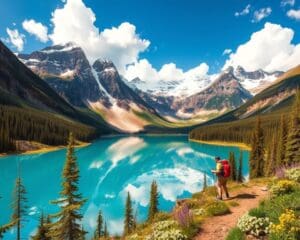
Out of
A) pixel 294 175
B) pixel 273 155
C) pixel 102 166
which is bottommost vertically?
pixel 102 166

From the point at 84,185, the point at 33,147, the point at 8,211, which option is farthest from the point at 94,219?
the point at 33,147

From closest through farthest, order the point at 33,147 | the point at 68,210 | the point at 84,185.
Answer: the point at 68,210
the point at 84,185
the point at 33,147

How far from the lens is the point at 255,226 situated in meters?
14.2

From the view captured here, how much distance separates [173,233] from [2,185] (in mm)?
85541

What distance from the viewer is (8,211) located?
2506 inches

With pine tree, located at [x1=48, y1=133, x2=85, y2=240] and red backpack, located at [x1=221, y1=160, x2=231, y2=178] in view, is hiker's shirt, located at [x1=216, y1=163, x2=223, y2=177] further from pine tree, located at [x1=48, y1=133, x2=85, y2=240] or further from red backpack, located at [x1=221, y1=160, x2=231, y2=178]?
pine tree, located at [x1=48, y1=133, x2=85, y2=240]

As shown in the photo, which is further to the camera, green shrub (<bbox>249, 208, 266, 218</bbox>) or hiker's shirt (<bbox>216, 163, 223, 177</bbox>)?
hiker's shirt (<bbox>216, 163, 223, 177</bbox>)

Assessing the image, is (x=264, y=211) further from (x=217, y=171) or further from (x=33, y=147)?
(x=33, y=147)

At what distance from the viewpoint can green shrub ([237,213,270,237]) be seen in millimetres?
14148

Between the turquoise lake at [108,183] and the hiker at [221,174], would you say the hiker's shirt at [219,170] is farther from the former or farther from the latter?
the turquoise lake at [108,183]

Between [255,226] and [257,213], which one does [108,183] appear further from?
[255,226]

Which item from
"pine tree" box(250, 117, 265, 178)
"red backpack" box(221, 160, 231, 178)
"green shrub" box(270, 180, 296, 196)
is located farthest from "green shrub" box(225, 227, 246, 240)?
"pine tree" box(250, 117, 265, 178)

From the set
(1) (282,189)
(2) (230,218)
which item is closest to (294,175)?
(1) (282,189)

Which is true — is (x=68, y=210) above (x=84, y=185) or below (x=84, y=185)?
above
